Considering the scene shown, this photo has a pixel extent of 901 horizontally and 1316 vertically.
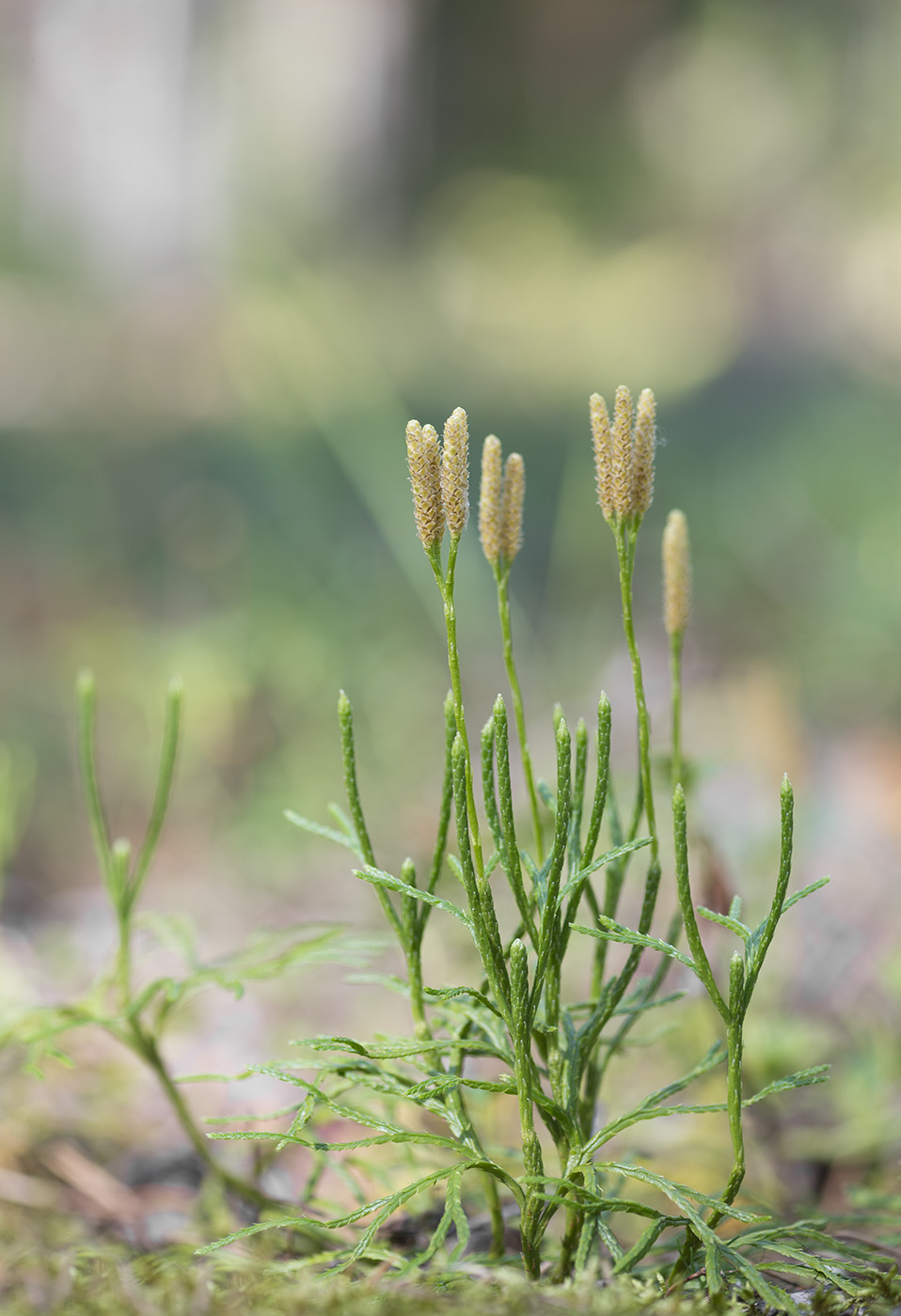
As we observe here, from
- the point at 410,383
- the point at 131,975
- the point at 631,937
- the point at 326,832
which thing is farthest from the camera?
the point at 410,383

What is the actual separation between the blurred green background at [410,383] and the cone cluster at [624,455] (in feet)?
1.69

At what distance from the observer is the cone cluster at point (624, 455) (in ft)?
1.98

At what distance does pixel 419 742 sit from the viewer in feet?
7.50

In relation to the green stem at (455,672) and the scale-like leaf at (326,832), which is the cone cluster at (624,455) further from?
the scale-like leaf at (326,832)

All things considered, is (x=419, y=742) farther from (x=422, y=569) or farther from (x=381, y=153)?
(x=381, y=153)

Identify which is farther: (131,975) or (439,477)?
(131,975)

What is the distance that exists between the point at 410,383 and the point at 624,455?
17.4 ft

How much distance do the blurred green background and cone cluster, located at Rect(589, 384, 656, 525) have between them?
0.52 m

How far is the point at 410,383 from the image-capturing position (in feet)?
18.8

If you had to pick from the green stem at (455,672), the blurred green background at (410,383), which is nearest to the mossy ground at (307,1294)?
the green stem at (455,672)

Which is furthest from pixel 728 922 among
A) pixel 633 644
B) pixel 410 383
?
pixel 410 383

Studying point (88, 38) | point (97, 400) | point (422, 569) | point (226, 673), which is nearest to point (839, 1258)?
Result: point (226, 673)

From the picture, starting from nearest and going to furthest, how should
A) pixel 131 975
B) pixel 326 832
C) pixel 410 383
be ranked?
pixel 326 832, pixel 131 975, pixel 410 383

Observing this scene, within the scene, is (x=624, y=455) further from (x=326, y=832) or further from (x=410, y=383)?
(x=410, y=383)
